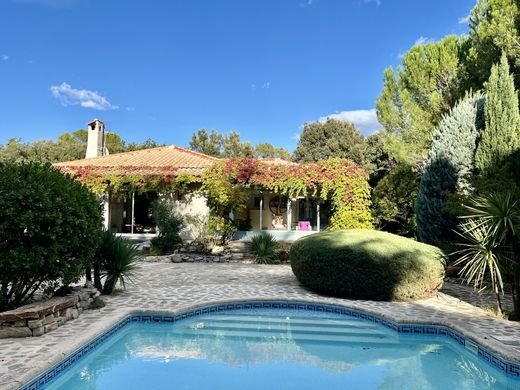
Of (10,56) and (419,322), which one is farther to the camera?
(10,56)

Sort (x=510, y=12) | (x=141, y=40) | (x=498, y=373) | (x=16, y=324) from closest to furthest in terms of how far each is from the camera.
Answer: (x=498, y=373) < (x=16, y=324) < (x=510, y=12) < (x=141, y=40)

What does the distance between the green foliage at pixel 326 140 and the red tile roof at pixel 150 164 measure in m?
17.7

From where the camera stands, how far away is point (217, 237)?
16.3 meters

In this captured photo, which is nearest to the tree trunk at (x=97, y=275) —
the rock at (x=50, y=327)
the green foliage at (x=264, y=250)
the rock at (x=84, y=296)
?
the rock at (x=84, y=296)

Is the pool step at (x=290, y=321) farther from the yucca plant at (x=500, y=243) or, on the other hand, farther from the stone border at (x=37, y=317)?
the stone border at (x=37, y=317)

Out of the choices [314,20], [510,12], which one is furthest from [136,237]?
[510,12]

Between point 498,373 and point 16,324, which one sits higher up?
point 16,324

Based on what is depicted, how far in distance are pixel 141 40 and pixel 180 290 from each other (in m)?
16.6

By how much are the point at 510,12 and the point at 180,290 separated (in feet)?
48.2

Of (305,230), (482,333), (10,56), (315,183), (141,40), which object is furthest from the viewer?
(10,56)

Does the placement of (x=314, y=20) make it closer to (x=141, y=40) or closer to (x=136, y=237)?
(x=141, y=40)

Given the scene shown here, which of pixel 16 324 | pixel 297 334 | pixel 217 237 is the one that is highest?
pixel 217 237

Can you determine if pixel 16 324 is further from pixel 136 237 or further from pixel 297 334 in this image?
pixel 136 237

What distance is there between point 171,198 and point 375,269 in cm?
1201
